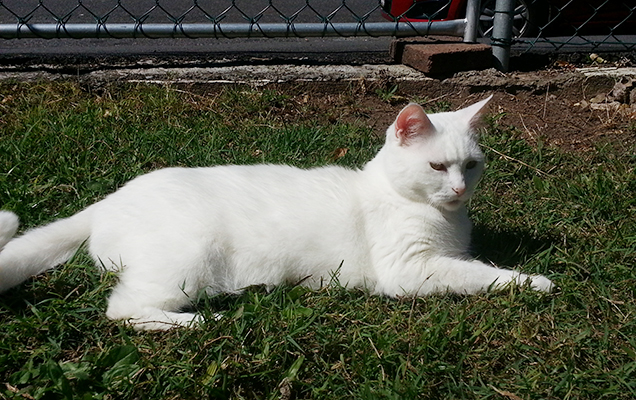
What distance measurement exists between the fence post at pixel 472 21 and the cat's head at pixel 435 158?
195 centimetres

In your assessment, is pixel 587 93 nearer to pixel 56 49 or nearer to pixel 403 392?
pixel 403 392

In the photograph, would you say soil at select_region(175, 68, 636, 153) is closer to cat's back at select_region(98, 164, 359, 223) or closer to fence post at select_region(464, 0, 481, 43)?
fence post at select_region(464, 0, 481, 43)

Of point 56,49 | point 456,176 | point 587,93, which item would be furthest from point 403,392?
point 56,49

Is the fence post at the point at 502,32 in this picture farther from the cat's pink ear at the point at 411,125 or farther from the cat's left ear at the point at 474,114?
the cat's pink ear at the point at 411,125

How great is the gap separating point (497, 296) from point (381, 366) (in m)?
0.66

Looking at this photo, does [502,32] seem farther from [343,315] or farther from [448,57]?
[343,315]

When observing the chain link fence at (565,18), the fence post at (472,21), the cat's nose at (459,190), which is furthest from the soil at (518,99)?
the cat's nose at (459,190)

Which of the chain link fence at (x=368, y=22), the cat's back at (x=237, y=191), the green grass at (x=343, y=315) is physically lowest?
the green grass at (x=343, y=315)

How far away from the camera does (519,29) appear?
5707mm

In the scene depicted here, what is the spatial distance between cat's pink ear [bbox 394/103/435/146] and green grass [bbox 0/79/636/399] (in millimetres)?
646

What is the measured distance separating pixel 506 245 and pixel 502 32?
6.78 feet

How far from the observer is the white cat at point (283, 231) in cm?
219

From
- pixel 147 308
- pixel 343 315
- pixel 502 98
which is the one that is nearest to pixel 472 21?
pixel 502 98

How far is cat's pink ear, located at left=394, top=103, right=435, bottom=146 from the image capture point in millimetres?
2367
